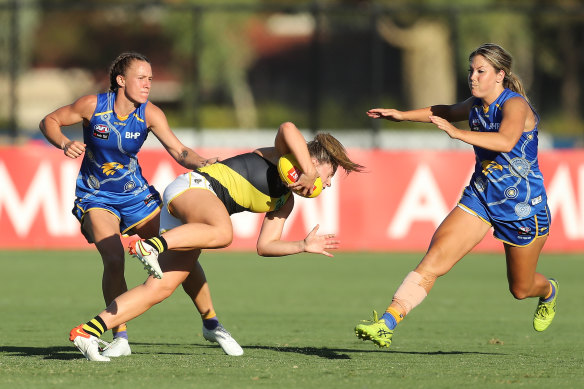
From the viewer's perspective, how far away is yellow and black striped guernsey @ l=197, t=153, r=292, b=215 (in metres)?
7.17

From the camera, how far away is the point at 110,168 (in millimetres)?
7988

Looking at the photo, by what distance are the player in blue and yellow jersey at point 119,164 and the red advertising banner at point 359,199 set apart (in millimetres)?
7709

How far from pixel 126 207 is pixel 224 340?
4.10 ft

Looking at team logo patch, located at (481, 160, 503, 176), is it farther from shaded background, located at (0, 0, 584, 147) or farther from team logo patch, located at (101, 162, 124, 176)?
shaded background, located at (0, 0, 584, 147)

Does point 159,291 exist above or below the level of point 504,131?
below

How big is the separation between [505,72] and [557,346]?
7.59 feet

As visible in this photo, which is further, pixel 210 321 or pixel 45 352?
pixel 210 321

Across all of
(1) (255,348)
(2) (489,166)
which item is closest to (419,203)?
(1) (255,348)

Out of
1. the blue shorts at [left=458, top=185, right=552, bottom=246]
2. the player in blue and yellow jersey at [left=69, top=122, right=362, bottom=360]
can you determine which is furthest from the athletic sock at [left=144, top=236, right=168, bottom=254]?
the blue shorts at [left=458, top=185, right=552, bottom=246]

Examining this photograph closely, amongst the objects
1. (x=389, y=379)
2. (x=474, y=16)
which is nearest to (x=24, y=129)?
(x=474, y=16)

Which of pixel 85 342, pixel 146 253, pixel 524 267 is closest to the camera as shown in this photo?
pixel 146 253

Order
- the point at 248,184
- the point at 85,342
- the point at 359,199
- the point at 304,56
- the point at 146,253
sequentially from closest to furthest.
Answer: the point at 146,253, the point at 85,342, the point at 248,184, the point at 359,199, the point at 304,56

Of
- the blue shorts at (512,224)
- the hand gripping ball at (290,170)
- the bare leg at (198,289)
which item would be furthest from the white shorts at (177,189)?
the blue shorts at (512,224)

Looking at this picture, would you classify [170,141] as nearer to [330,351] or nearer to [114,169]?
[114,169]
